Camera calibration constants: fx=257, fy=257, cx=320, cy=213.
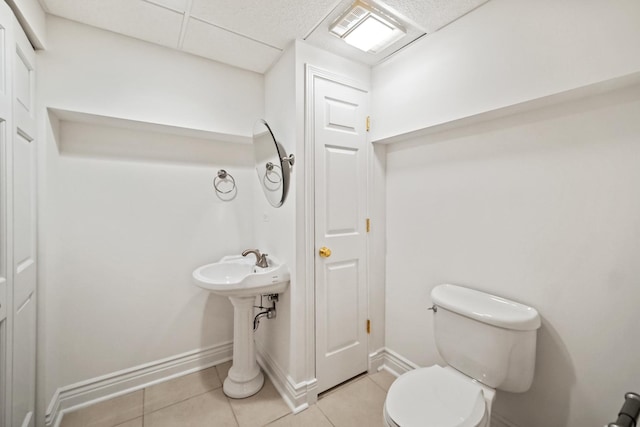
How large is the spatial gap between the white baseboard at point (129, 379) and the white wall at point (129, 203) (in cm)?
5

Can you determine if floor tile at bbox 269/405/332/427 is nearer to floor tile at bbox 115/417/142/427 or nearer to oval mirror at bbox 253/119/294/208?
floor tile at bbox 115/417/142/427

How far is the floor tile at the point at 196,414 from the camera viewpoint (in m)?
1.56

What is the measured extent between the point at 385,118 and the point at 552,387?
1.78 m

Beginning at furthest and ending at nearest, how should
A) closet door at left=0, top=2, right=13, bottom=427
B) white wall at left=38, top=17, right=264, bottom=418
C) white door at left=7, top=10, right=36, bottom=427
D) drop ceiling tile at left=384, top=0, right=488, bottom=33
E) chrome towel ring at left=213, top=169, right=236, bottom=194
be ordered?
chrome towel ring at left=213, top=169, right=236, bottom=194 < white wall at left=38, top=17, right=264, bottom=418 < drop ceiling tile at left=384, top=0, right=488, bottom=33 < white door at left=7, top=10, right=36, bottom=427 < closet door at left=0, top=2, right=13, bottom=427

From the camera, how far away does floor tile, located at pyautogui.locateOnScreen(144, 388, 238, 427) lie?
1561mm

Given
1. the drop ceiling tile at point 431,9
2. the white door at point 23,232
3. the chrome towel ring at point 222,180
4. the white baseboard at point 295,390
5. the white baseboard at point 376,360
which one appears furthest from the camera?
the chrome towel ring at point 222,180

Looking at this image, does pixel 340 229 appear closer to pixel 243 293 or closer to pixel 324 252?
pixel 324 252

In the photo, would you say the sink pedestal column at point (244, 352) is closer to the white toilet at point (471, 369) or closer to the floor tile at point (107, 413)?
the floor tile at point (107, 413)

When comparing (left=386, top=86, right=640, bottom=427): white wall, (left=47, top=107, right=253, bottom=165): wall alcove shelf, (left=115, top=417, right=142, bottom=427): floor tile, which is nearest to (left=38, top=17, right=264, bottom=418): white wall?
(left=47, top=107, right=253, bottom=165): wall alcove shelf

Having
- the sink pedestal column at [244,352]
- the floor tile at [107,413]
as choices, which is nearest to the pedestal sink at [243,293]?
the sink pedestal column at [244,352]

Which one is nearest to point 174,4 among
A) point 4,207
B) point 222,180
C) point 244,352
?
point 222,180

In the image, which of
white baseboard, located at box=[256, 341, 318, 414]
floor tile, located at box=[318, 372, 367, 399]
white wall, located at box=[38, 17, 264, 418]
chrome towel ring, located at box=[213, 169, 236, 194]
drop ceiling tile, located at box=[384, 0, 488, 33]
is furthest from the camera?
chrome towel ring, located at box=[213, 169, 236, 194]

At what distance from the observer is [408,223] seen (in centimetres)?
190

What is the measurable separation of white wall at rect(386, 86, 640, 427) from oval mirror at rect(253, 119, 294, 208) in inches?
39.4
